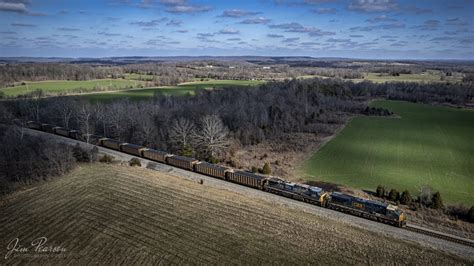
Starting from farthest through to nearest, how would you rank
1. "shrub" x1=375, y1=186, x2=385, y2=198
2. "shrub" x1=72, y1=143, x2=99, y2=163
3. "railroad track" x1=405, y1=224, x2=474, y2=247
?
"shrub" x1=72, y1=143, x2=99, y2=163, "shrub" x1=375, y1=186, x2=385, y2=198, "railroad track" x1=405, y1=224, x2=474, y2=247

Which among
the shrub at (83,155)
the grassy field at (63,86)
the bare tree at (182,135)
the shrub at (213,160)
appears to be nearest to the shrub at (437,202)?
the shrub at (213,160)

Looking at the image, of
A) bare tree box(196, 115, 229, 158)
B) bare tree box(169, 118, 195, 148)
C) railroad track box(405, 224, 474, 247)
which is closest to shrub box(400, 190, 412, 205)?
railroad track box(405, 224, 474, 247)

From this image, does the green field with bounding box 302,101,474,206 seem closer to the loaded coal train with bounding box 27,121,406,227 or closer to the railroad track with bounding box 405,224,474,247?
the loaded coal train with bounding box 27,121,406,227

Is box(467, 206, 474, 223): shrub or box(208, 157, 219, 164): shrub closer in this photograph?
box(467, 206, 474, 223): shrub

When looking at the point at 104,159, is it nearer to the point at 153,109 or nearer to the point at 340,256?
the point at 153,109

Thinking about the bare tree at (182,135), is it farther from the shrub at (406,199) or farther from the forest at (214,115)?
the shrub at (406,199)
